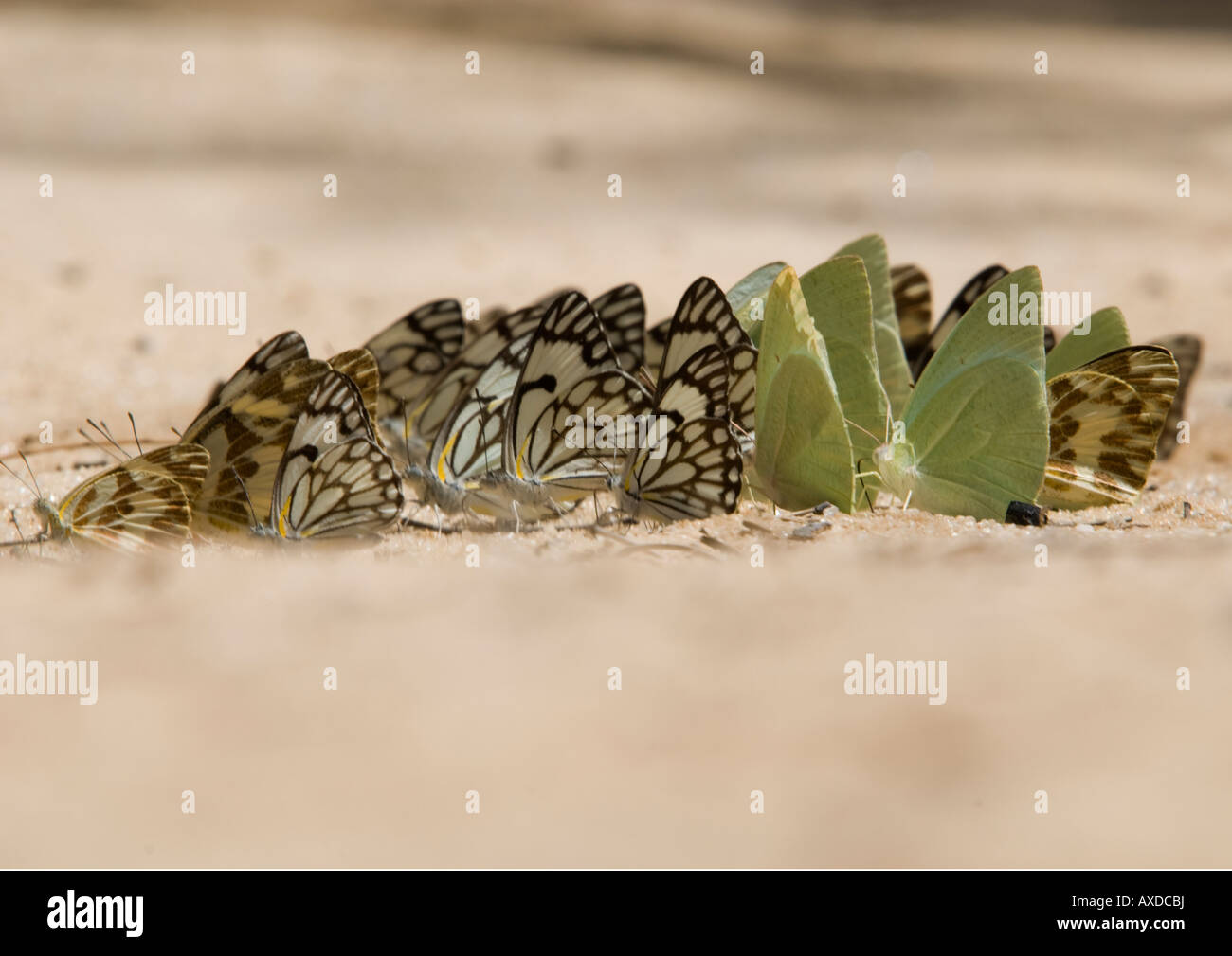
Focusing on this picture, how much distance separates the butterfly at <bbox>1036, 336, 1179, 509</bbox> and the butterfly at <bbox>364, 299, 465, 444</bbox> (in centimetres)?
220

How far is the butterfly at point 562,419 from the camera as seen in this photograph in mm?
3273

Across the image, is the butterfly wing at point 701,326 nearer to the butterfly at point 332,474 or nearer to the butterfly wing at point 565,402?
the butterfly wing at point 565,402

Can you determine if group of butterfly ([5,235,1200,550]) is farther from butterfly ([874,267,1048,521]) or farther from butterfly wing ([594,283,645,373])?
butterfly wing ([594,283,645,373])

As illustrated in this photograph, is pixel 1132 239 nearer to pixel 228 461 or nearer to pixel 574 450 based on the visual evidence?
pixel 574 450

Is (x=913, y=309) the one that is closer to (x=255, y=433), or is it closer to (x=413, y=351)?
(x=413, y=351)

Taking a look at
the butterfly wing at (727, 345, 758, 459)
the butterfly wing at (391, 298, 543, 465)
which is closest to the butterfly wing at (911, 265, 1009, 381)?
A: the butterfly wing at (727, 345, 758, 459)

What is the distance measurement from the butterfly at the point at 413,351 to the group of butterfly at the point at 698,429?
101cm

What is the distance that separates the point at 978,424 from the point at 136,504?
2110 mm

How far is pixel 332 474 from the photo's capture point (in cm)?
297

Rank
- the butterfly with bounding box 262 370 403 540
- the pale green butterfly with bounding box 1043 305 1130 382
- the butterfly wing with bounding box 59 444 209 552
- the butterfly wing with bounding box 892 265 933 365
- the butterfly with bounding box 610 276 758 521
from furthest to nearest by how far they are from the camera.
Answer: the butterfly wing with bounding box 892 265 933 365 → the pale green butterfly with bounding box 1043 305 1130 382 → the butterfly with bounding box 610 276 758 521 → the butterfly with bounding box 262 370 403 540 → the butterfly wing with bounding box 59 444 209 552

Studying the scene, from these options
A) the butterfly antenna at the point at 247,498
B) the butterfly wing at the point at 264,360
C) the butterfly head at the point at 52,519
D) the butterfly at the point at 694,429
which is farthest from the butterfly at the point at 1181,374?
the butterfly head at the point at 52,519

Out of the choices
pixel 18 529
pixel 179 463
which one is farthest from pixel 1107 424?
pixel 18 529

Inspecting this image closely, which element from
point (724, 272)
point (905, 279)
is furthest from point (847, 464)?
point (724, 272)

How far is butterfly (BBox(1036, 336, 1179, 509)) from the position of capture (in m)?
3.35
